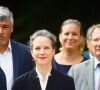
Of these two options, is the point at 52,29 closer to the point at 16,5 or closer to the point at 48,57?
the point at 16,5

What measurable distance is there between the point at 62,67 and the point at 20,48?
19.9 inches

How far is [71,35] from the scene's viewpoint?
6.81 metres

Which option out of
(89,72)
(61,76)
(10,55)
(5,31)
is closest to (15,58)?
(10,55)

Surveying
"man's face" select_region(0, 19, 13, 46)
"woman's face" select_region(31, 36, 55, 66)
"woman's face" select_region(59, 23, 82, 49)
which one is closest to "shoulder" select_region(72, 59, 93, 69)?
"woman's face" select_region(31, 36, 55, 66)

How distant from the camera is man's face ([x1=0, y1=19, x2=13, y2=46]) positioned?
6.43m

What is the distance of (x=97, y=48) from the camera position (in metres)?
6.29

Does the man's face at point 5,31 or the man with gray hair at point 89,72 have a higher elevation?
the man's face at point 5,31

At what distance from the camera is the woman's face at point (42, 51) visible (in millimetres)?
6020

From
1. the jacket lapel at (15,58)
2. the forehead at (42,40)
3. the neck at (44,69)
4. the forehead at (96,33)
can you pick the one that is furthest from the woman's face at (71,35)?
the neck at (44,69)

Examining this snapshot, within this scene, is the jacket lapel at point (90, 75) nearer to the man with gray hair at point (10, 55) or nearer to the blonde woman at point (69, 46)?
the blonde woman at point (69, 46)

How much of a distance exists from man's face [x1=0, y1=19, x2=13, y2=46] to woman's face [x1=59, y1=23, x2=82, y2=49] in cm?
63

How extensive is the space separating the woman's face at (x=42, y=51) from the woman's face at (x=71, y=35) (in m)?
0.71

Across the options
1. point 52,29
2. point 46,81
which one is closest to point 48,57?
point 46,81

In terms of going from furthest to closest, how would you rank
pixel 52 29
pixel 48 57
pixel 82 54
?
pixel 52 29 → pixel 82 54 → pixel 48 57
